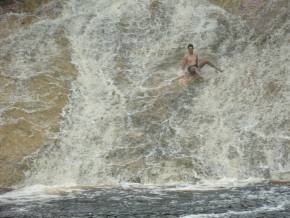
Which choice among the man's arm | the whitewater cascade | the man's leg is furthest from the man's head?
the whitewater cascade

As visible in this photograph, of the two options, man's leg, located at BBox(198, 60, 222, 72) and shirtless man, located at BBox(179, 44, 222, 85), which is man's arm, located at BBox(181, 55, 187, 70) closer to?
shirtless man, located at BBox(179, 44, 222, 85)

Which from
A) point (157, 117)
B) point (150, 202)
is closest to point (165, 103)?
point (157, 117)

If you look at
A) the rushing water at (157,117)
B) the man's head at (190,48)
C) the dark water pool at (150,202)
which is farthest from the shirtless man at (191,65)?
the dark water pool at (150,202)

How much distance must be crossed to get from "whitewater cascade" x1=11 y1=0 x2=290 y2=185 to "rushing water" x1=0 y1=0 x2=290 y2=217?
34 millimetres

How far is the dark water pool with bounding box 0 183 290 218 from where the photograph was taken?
12.5 metres

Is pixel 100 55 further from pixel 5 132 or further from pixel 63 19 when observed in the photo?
pixel 5 132

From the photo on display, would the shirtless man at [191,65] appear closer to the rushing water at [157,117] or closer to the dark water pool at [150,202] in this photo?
the rushing water at [157,117]

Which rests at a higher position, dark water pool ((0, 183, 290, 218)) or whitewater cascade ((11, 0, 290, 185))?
whitewater cascade ((11, 0, 290, 185))

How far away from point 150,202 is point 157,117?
472 centimetres

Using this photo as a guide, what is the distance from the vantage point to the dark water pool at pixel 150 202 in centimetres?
1252

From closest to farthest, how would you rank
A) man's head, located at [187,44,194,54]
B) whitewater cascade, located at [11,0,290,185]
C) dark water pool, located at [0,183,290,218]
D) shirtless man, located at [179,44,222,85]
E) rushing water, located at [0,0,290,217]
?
dark water pool, located at [0,183,290,218] → rushing water, located at [0,0,290,217] → whitewater cascade, located at [11,0,290,185] → shirtless man, located at [179,44,222,85] → man's head, located at [187,44,194,54]

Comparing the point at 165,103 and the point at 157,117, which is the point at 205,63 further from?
the point at 157,117

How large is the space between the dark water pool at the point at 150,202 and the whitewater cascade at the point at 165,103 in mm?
1126

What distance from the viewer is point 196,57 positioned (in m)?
19.7
